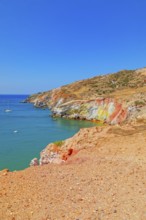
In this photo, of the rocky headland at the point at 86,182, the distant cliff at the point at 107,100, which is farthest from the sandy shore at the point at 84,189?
the distant cliff at the point at 107,100

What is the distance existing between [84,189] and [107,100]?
54.6m

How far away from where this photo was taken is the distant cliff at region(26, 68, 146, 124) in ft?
183

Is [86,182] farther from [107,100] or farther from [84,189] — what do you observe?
[107,100]

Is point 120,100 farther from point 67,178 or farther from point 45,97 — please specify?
point 45,97

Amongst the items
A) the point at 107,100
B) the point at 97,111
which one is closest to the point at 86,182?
the point at 107,100

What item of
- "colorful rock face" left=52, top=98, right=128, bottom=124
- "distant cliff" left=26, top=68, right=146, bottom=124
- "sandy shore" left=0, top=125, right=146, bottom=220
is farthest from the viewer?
"colorful rock face" left=52, top=98, right=128, bottom=124

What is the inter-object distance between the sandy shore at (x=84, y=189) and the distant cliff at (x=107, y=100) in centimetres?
2611

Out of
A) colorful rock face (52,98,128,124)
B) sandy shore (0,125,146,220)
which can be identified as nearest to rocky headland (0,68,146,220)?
sandy shore (0,125,146,220)

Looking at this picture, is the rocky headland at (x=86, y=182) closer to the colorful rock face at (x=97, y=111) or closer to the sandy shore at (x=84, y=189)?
the sandy shore at (x=84, y=189)

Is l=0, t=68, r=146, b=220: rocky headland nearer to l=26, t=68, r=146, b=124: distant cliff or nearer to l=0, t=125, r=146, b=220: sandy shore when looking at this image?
l=0, t=125, r=146, b=220: sandy shore

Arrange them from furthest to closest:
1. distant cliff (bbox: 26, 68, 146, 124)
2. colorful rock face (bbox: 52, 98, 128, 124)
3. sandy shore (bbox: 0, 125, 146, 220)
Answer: colorful rock face (bbox: 52, 98, 128, 124) → distant cliff (bbox: 26, 68, 146, 124) → sandy shore (bbox: 0, 125, 146, 220)

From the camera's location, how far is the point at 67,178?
12.6m

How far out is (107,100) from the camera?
64.8 metres

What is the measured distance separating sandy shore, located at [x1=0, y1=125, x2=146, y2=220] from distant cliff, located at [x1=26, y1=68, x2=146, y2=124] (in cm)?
2611
